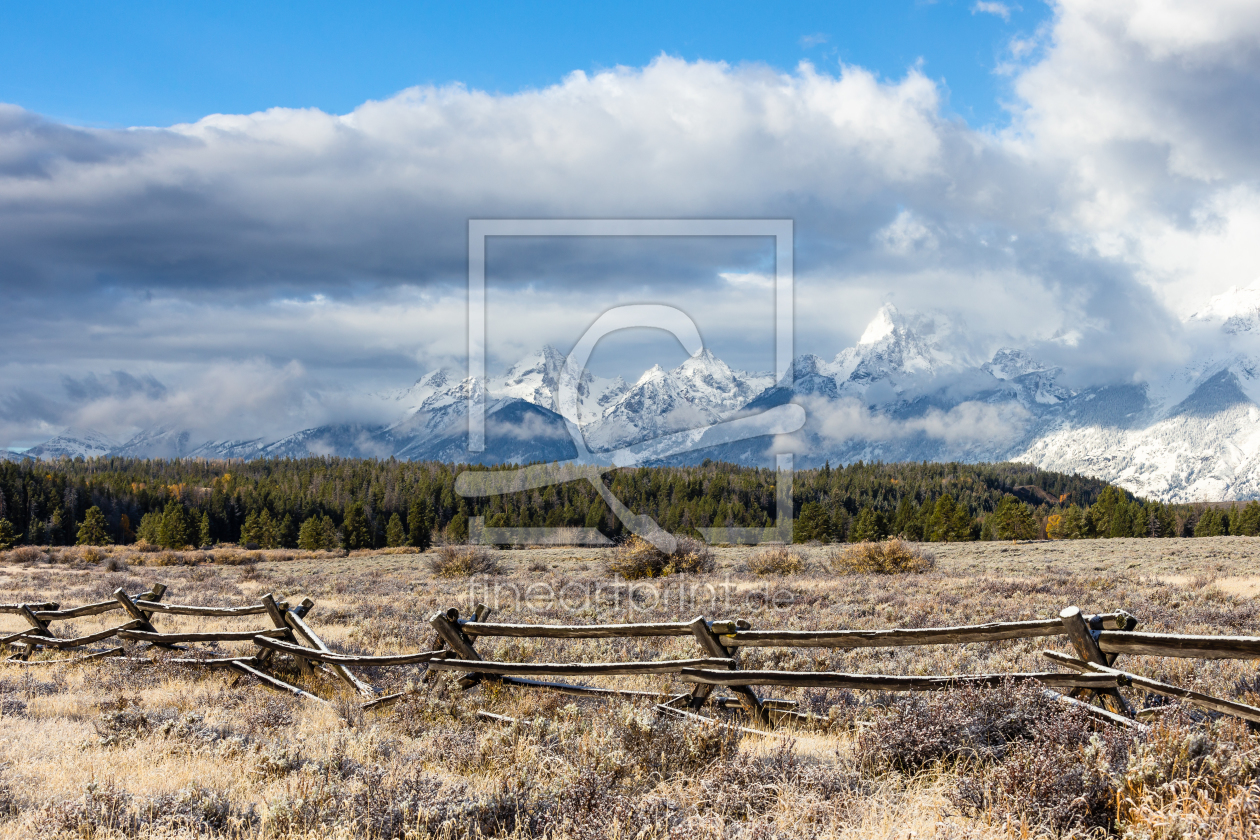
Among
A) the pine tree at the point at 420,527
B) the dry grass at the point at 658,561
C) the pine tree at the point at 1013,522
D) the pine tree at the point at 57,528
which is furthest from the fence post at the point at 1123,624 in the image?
the pine tree at the point at 57,528

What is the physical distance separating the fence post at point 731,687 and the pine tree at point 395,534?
7580cm

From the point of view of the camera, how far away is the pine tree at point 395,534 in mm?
77438

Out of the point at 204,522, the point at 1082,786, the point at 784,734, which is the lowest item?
the point at 204,522

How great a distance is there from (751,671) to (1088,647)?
232 centimetres

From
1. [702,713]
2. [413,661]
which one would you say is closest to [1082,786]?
[702,713]

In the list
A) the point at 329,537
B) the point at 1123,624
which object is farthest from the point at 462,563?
the point at 329,537

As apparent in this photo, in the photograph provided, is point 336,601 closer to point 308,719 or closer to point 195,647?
point 195,647

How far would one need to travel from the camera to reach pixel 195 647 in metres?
9.49

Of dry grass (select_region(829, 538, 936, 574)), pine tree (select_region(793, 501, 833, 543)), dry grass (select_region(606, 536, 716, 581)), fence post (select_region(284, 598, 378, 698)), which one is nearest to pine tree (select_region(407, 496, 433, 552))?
pine tree (select_region(793, 501, 833, 543))

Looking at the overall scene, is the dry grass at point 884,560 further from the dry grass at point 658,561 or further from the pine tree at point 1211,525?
the pine tree at point 1211,525

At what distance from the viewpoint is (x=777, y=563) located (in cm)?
2861

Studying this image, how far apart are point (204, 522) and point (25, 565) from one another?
122 feet

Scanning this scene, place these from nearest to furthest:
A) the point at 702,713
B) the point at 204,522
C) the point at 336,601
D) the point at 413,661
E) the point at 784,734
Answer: the point at 784,734
the point at 702,713
the point at 413,661
the point at 336,601
the point at 204,522

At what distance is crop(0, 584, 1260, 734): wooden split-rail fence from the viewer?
15.3ft
